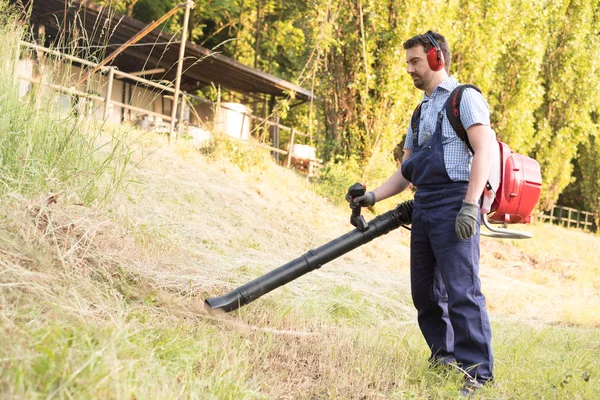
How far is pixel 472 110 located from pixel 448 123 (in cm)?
16

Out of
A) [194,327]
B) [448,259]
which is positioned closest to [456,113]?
[448,259]

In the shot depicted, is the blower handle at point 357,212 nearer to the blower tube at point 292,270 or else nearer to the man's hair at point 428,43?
the blower tube at point 292,270

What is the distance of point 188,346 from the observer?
3004 mm

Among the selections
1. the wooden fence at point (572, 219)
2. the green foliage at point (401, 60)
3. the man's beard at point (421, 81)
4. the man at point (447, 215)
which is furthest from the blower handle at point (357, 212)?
the wooden fence at point (572, 219)

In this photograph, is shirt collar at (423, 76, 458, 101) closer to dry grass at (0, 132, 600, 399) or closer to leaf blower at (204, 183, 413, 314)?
leaf blower at (204, 183, 413, 314)

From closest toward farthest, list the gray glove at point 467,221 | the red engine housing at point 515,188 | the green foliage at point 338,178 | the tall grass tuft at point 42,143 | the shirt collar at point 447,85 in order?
the gray glove at point 467,221 < the red engine housing at point 515,188 < the shirt collar at point 447,85 < the tall grass tuft at point 42,143 < the green foliage at point 338,178

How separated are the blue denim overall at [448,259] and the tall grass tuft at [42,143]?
6.54 feet

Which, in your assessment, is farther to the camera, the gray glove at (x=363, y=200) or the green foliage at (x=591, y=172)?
the green foliage at (x=591, y=172)

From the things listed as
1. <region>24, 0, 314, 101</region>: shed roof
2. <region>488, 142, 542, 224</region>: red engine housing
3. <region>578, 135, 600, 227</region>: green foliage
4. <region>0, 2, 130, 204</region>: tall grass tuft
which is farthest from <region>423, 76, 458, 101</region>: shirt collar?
<region>578, 135, 600, 227</region>: green foliage

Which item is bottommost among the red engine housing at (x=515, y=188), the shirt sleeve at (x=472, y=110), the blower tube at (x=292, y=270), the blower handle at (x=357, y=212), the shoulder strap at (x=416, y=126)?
the blower tube at (x=292, y=270)

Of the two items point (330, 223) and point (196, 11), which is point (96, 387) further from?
point (196, 11)

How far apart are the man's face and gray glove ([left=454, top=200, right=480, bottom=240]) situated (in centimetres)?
80

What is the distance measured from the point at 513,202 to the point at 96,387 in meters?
2.26

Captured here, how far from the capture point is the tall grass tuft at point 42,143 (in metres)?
3.97
